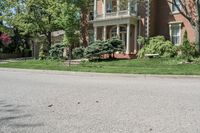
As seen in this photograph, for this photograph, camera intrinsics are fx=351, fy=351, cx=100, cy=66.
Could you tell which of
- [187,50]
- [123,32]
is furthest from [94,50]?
[187,50]

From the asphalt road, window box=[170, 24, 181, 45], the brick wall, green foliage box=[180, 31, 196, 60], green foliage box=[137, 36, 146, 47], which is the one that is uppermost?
the brick wall

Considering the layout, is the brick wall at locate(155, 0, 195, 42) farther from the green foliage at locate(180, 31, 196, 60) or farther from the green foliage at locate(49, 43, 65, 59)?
the green foliage at locate(49, 43, 65, 59)

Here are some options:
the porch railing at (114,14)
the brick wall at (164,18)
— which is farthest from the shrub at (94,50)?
the brick wall at (164,18)

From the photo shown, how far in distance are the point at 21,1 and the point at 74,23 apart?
9.36m

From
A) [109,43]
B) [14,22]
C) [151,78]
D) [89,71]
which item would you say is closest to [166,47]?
[109,43]

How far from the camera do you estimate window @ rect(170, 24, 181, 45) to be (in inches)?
1383

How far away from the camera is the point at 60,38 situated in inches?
1895

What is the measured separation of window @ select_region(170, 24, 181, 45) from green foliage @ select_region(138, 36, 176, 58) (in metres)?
3.30

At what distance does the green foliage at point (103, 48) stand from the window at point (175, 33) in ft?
20.6

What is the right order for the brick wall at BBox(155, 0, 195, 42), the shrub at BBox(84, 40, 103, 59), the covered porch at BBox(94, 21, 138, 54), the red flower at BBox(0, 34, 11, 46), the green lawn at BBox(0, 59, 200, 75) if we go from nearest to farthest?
the green lawn at BBox(0, 59, 200, 75)
the shrub at BBox(84, 40, 103, 59)
the brick wall at BBox(155, 0, 195, 42)
the covered porch at BBox(94, 21, 138, 54)
the red flower at BBox(0, 34, 11, 46)

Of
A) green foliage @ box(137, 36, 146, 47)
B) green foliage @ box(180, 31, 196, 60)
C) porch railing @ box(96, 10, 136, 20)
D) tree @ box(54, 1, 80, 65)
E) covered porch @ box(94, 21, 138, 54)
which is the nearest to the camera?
green foliage @ box(180, 31, 196, 60)

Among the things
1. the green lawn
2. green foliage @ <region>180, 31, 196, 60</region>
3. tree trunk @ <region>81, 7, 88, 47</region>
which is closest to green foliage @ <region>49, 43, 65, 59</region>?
tree trunk @ <region>81, 7, 88, 47</region>

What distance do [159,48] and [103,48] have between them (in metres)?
5.00

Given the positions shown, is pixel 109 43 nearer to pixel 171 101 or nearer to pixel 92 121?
pixel 171 101
